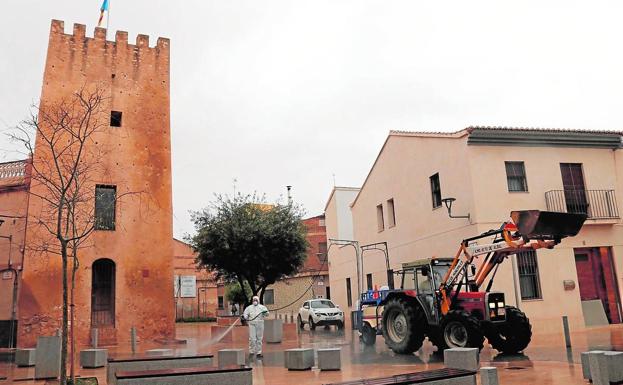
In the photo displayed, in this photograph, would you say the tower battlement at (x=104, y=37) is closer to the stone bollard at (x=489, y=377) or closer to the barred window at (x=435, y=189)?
the barred window at (x=435, y=189)

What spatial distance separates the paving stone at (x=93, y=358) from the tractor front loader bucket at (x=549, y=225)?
9.67 m

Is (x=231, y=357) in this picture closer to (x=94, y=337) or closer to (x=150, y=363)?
(x=150, y=363)

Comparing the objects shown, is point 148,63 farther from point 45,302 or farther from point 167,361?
point 167,361

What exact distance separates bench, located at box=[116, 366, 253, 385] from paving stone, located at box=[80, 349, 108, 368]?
17.1ft

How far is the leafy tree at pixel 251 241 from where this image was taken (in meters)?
21.8

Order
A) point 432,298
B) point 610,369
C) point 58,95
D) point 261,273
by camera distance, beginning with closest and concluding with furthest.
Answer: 1. point 610,369
2. point 432,298
3. point 58,95
4. point 261,273

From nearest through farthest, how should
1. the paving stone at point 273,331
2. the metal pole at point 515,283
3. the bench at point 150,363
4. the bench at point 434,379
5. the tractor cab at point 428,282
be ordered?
1. the bench at point 434,379
2. the bench at point 150,363
3. the tractor cab at point 428,282
4. the metal pole at point 515,283
5. the paving stone at point 273,331

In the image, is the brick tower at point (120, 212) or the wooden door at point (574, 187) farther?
the brick tower at point (120, 212)

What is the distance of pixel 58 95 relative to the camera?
2103cm

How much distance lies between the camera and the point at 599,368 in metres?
7.44

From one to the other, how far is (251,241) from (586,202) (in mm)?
12699

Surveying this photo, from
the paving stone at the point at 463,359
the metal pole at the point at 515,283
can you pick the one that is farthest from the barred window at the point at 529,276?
the paving stone at the point at 463,359

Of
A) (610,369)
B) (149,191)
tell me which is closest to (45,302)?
(149,191)

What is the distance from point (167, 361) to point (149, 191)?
→ 511 inches
